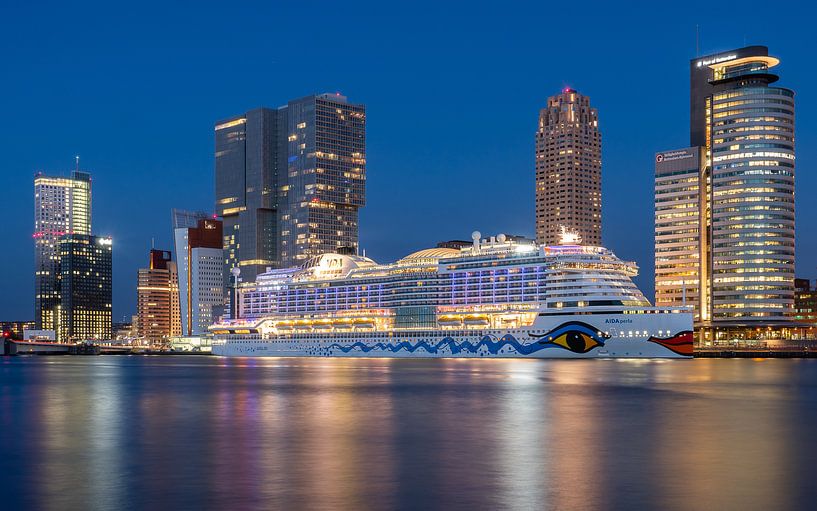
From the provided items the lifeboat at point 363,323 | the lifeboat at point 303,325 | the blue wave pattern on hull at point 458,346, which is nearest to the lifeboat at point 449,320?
the blue wave pattern on hull at point 458,346

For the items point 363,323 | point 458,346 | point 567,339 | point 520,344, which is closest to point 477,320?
point 458,346

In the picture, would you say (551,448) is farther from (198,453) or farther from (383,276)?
(383,276)

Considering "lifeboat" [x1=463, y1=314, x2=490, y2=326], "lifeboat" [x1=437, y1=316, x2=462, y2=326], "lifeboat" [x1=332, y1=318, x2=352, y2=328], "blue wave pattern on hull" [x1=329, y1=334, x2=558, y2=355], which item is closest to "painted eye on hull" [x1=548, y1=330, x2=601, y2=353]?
"blue wave pattern on hull" [x1=329, y1=334, x2=558, y2=355]

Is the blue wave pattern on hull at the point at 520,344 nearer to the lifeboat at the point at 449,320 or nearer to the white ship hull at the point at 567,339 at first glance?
the white ship hull at the point at 567,339

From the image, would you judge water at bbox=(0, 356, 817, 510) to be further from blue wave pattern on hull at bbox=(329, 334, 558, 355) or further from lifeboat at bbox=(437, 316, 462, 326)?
lifeboat at bbox=(437, 316, 462, 326)

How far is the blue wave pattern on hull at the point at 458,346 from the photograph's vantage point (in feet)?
465

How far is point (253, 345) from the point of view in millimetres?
197375

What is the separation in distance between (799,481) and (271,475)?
1483 centimetres

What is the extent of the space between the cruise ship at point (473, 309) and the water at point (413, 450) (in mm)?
69669

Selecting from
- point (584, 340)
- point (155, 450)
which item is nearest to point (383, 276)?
point (584, 340)

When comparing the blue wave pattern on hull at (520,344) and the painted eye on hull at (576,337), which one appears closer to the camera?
the painted eye on hull at (576,337)

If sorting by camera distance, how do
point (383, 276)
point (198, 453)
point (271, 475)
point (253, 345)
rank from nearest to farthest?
1. point (271, 475)
2. point (198, 453)
3. point (383, 276)
4. point (253, 345)

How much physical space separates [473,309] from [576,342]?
23.9 metres

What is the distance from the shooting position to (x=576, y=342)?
13412cm
